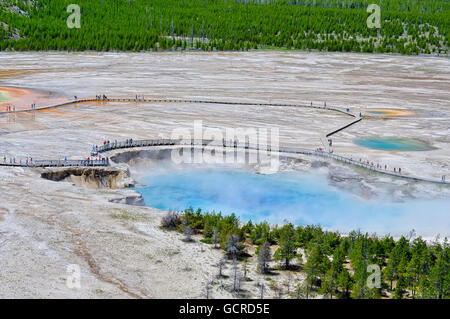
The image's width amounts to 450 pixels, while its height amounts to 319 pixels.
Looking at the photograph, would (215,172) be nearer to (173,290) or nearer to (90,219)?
(90,219)

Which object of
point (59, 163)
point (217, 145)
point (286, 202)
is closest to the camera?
point (286, 202)

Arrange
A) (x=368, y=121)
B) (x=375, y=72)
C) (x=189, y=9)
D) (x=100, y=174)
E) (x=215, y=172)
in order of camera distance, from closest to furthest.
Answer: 1. (x=100, y=174)
2. (x=215, y=172)
3. (x=368, y=121)
4. (x=375, y=72)
5. (x=189, y=9)

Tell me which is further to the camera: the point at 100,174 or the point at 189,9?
the point at 189,9

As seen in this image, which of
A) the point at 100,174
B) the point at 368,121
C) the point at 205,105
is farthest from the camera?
the point at 205,105

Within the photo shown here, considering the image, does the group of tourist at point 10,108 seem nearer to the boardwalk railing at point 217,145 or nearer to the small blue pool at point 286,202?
the boardwalk railing at point 217,145

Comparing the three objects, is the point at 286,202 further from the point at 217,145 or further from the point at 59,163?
the point at 59,163

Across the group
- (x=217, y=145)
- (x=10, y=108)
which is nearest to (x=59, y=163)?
(x=217, y=145)

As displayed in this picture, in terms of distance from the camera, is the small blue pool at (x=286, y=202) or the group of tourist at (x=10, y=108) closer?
the small blue pool at (x=286, y=202)

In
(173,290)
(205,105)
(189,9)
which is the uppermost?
(189,9)

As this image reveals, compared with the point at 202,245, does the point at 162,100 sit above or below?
above

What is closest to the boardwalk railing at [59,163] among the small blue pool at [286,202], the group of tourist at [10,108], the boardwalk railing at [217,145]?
the boardwalk railing at [217,145]
